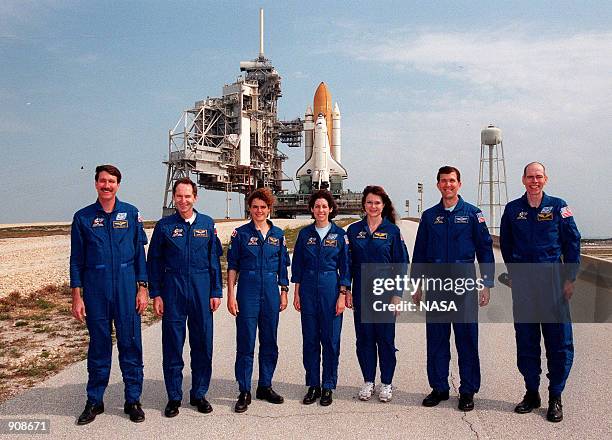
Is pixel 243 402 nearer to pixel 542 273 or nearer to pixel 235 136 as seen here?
pixel 542 273

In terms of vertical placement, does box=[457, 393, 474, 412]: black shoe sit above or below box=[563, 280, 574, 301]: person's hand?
below

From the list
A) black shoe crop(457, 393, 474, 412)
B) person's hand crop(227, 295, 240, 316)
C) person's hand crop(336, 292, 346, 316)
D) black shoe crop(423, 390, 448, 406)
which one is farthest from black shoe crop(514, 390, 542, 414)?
person's hand crop(227, 295, 240, 316)

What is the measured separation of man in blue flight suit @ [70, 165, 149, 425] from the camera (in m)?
4.69

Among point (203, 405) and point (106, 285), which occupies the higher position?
point (106, 285)

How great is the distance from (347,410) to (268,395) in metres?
0.78

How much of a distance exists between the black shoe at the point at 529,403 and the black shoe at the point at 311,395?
5.89 ft

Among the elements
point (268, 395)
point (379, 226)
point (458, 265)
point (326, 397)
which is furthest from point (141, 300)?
point (458, 265)

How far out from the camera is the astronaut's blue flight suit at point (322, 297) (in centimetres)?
505

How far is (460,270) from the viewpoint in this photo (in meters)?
4.96

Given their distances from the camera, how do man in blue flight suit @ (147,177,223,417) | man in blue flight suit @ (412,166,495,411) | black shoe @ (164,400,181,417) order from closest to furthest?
1. black shoe @ (164,400,181,417)
2. man in blue flight suit @ (147,177,223,417)
3. man in blue flight suit @ (412,166,495,411)

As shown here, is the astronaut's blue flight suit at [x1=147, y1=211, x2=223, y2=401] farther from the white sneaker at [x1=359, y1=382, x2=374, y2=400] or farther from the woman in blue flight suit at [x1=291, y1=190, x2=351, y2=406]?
the white sneaker at [x1=359, y1=382, x2=374, y2=400]

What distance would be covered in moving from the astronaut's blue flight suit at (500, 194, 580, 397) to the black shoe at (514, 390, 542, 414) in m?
0.05

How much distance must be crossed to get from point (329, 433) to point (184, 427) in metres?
1.21

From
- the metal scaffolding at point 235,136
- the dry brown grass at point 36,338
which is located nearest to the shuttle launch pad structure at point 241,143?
the metal scaffolding at point 235,136
